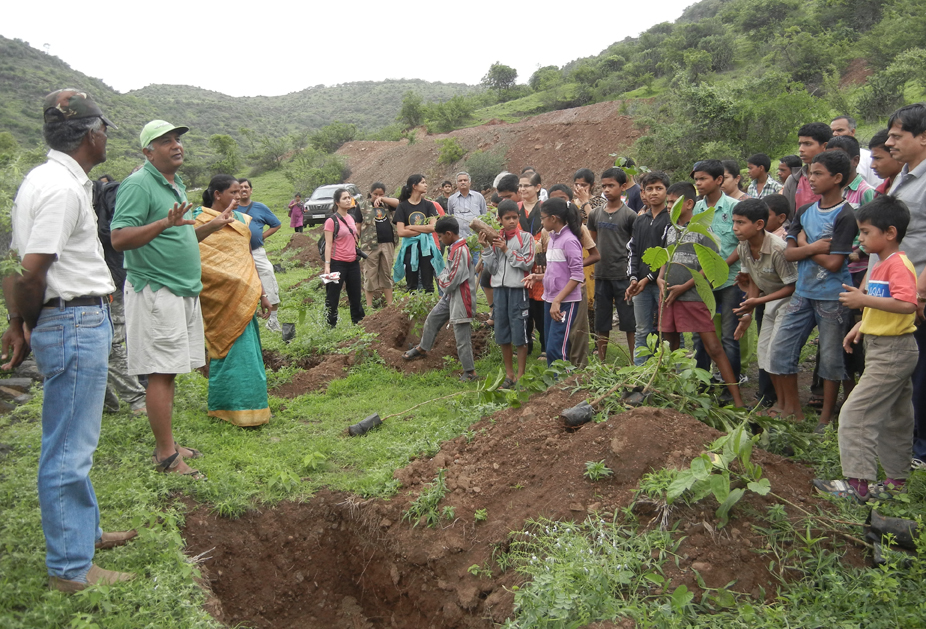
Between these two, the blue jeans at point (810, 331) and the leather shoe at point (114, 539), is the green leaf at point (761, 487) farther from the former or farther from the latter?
the leather shoe at point (114, 539)

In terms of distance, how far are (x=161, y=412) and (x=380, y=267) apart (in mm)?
5134

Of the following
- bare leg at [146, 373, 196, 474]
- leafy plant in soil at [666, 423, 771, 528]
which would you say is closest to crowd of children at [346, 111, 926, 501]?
leafy plant in soil at [666, 423, 771, 528]

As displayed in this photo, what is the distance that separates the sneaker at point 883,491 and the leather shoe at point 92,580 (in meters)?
3.56

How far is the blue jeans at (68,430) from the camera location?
8.77ft

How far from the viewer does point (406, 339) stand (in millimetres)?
7324

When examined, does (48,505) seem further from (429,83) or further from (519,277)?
(429,83)

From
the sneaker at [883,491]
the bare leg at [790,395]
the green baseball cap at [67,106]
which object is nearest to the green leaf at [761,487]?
the sneaker at [883,491]

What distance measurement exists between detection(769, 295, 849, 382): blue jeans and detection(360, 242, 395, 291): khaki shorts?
214 inches

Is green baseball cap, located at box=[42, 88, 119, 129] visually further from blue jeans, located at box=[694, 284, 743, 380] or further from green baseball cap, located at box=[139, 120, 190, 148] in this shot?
blue jeans, located at box=[694, 284, 743, 380]

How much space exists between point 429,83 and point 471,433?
118 m

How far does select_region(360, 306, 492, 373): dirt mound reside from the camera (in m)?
6.59

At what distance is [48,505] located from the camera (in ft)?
8.73

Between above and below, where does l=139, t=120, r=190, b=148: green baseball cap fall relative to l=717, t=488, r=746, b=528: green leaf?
above

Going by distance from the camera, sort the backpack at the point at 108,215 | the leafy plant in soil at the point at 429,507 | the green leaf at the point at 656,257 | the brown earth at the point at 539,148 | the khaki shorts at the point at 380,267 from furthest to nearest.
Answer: the brown earth at the point at 539,148 < the khaki shorts at the point at 380,267 < the backpack at the point at 108,215 < the green leaf at the point at 656,257 < the leafy plant in soil at the point at 429,507
